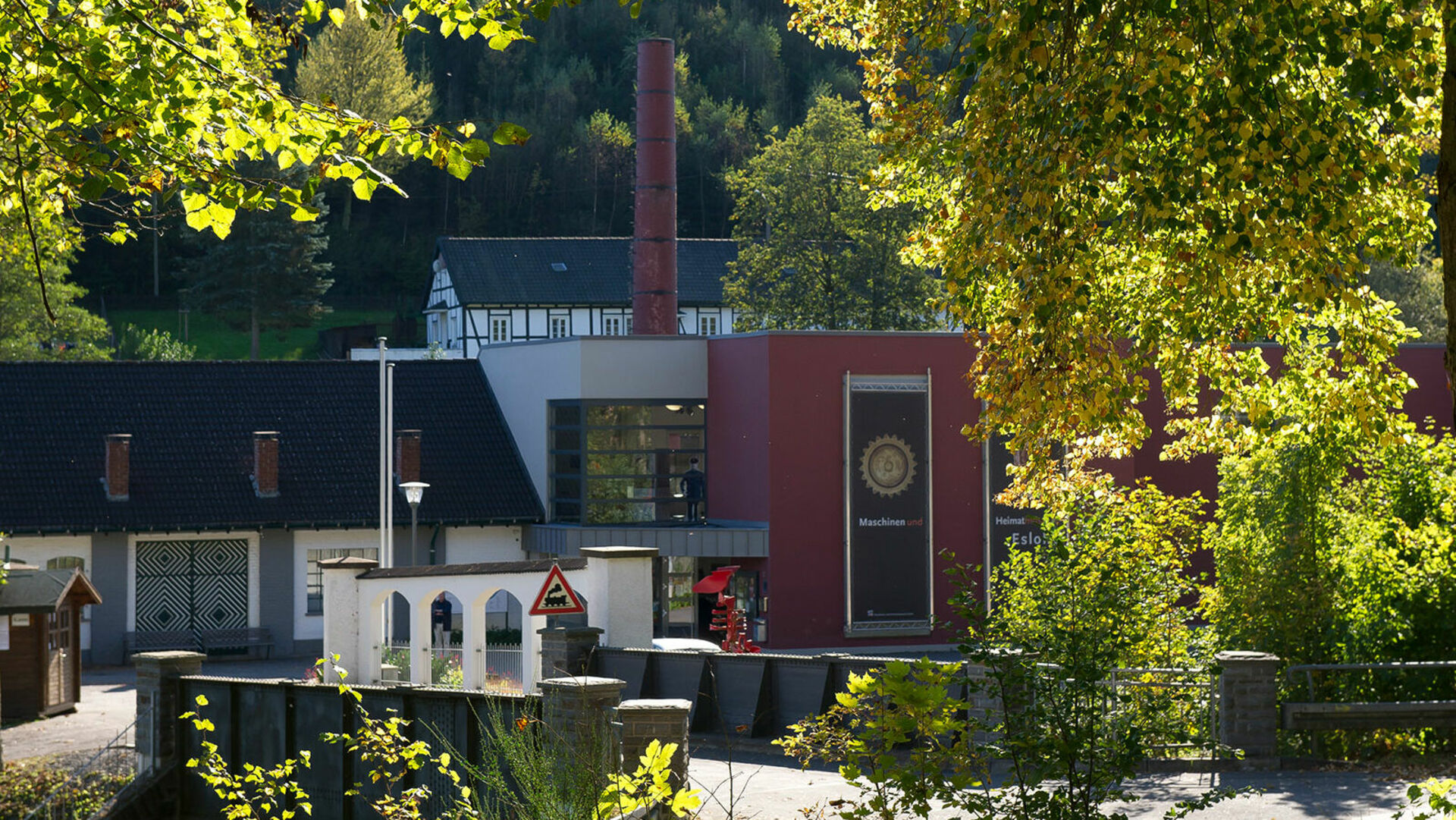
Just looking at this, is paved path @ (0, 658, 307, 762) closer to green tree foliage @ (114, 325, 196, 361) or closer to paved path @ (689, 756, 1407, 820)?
paved path @ (689, 756, 1407, 820)

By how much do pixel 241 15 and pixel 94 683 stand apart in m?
20.5

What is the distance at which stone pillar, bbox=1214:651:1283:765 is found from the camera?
1347 centimetres

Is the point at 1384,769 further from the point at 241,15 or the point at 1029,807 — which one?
the point at 241,15

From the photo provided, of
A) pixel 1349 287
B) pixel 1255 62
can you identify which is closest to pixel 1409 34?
pixel 1255 62

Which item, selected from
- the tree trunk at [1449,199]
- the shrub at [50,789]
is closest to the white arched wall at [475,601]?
the shrub at [50,789]

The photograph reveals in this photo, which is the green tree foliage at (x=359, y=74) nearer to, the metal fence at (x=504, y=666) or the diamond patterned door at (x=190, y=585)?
the diamond patterned door at (x=190, y=585)

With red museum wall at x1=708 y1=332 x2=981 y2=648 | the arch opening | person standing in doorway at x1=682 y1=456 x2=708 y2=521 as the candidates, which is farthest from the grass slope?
red museum wall at x1=708 y1=332 x2=981 y2=648

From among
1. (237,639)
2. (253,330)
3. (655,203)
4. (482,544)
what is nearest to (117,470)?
(237,639)

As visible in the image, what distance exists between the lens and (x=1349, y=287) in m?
10.3

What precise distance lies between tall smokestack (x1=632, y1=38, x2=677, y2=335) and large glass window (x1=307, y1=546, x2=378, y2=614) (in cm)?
780

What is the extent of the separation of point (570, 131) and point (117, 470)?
2267 inches

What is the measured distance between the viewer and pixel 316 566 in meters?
31.0

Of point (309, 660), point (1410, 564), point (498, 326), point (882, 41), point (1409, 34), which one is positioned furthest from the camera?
point (498, 326)

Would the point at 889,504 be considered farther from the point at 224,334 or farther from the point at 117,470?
the point at 224,334
